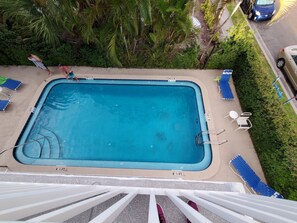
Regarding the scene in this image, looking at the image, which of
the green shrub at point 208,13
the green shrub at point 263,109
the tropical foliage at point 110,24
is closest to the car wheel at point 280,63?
the green shrub at point 263,109

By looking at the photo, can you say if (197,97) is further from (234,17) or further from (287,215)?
(287,215)

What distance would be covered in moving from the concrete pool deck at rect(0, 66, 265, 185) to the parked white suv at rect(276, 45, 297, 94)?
2821mm

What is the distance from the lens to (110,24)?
8617mm

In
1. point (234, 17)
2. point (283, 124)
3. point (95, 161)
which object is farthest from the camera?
point (234, 17)

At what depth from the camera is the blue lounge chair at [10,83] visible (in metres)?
10.1

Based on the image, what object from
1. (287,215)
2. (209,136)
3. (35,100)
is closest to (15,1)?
(35,100)

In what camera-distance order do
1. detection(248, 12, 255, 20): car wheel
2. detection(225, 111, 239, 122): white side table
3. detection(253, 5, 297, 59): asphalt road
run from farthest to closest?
1. detection(248, 12, 255, 20): car wheel
2. detection(253, 5, 297, 59): asphalt road
3. detection(225, 111, 239, 122): white side table

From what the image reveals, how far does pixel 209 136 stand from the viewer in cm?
894

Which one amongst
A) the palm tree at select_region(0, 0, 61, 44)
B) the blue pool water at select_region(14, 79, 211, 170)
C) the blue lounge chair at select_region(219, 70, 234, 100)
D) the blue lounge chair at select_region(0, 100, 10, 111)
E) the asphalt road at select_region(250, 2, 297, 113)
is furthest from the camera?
the asphalt road at select_region(250, 2, 297, 113)

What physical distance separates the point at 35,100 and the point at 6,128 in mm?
1793

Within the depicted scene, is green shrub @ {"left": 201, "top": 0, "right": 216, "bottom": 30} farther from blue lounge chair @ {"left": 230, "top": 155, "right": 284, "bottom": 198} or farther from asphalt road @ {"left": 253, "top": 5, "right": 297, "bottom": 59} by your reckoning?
blue lounge chair @ {"left": 230, "top": 155, "right": 284, "bottom": 198}

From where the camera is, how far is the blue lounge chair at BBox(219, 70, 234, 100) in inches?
391

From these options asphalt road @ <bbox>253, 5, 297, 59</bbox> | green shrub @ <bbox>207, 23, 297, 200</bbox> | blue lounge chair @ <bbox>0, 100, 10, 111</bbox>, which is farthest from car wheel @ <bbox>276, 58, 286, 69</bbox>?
blue lounge chair @ <bbox>0, 100, 10, 111</bbox>

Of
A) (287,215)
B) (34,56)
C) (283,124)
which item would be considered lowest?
(287,215)
